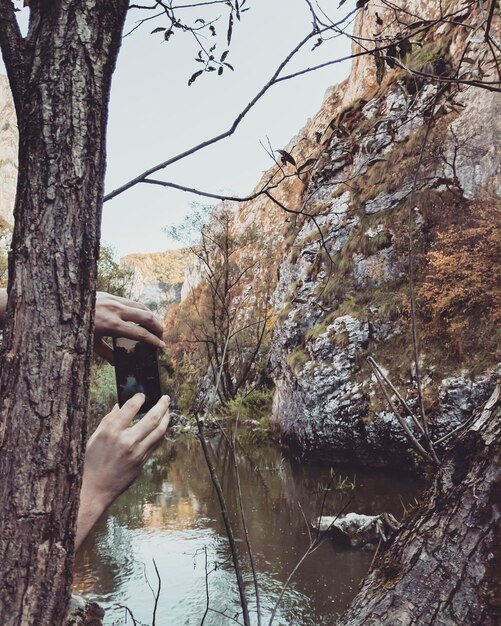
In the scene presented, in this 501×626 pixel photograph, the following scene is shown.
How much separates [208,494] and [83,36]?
318 inches

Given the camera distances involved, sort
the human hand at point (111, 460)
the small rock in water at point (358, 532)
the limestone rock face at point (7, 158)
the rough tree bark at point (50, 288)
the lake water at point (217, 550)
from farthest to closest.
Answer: the limestone rock face at point (7, 158)
the small rock in water at point (358, 532)
the lake water at point (217, 550)
the human hand at point (111, 460)
the rough tree bark at point (50, 288)

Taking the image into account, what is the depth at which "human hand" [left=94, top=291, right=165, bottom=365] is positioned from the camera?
110cm

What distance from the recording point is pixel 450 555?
3.81ft

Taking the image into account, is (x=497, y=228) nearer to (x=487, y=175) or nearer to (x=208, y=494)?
(x=487, y=175)

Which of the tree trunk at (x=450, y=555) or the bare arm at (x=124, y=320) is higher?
the bare arm at (x=124, y=320)

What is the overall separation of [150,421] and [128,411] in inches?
2.1

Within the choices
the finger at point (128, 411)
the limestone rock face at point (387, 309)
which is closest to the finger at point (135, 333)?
the finger at point (128, 411)

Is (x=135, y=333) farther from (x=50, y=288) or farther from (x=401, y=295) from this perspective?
(x=401, y=295)

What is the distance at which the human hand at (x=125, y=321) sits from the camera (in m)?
1.10

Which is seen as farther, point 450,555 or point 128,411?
point 450,555

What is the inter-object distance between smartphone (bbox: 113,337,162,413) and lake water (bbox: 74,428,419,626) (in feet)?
4.16

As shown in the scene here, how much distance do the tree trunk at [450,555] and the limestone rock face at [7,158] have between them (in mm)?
59506

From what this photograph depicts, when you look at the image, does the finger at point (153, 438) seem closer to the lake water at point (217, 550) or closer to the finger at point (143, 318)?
the finger at point (143, 318)

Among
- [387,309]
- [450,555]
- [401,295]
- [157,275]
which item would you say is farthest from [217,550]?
[157,275]
